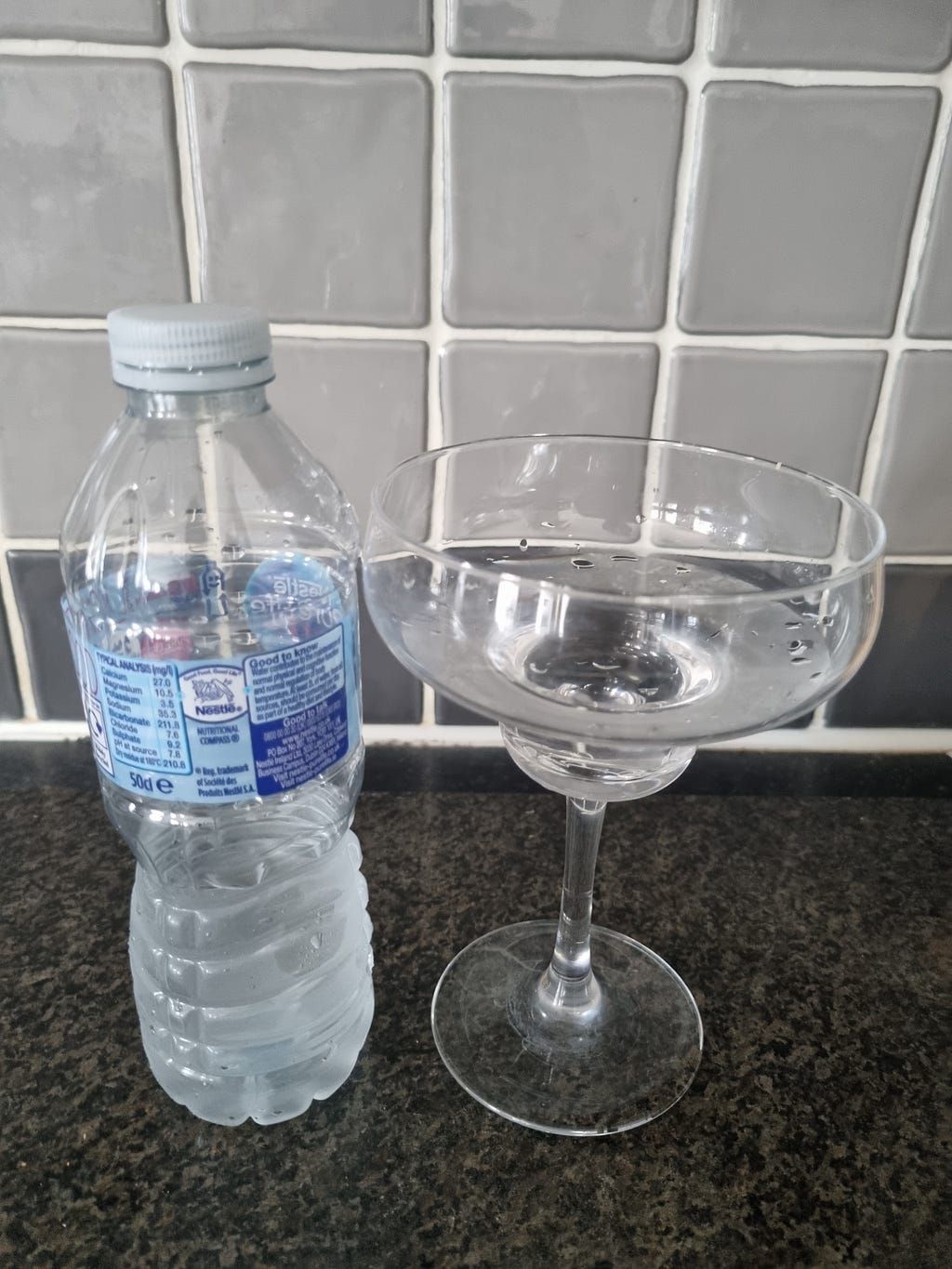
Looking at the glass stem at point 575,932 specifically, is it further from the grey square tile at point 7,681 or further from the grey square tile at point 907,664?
the grey square tile at point 7,681

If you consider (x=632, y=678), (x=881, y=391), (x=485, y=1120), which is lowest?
(x=485, y=1120)

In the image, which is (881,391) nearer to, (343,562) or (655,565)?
(655,565)

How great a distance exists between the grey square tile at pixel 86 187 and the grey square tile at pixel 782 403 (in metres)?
0.32

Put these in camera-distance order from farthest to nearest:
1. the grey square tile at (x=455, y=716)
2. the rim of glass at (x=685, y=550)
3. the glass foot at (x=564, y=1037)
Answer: the grey square tile at (x=455, y=716) < the glass foot at (x=564, y=1037) < the rim of glass at (x=685, y=550)

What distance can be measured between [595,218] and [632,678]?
28cm

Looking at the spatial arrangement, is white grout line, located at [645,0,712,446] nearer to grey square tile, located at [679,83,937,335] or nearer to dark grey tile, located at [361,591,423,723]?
grey square tile, located at [679,83,937,335]

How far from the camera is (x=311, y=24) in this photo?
1.66ft

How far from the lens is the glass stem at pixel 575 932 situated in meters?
0.49

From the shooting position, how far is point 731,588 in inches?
21.5

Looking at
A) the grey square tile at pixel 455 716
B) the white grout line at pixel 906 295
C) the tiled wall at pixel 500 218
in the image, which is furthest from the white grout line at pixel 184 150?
the white grout line at pixel 906 295

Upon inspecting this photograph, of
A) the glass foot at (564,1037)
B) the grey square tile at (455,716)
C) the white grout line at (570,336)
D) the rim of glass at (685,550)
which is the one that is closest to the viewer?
the rim of glass at (685,550)

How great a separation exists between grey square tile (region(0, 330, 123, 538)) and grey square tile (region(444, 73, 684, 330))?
0.23 metres

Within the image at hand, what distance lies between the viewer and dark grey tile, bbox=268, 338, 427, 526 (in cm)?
58

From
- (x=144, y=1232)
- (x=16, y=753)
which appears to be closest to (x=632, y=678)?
(x=144, y=1232)
